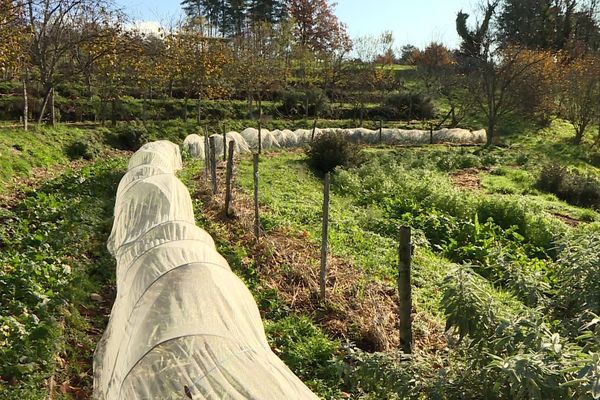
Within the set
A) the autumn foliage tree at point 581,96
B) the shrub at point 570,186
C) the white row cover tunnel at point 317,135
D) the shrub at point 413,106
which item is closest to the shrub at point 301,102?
the shrub at point 413,106

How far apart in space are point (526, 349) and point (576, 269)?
111 cm

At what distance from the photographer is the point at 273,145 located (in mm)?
22938

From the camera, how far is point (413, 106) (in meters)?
38.3

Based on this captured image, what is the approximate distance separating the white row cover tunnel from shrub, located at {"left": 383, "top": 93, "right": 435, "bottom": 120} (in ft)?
27.7

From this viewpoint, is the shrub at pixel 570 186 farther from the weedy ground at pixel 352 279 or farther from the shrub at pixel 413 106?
the shrub at pixel 413 106

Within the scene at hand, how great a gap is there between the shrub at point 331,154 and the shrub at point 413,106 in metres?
21.2

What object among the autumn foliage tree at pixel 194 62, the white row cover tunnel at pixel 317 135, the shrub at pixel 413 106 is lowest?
the white row cover tunnel at pixel 317 135

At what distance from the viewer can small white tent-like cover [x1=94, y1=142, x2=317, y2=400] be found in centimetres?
302

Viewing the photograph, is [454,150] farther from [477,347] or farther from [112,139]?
[477,347]

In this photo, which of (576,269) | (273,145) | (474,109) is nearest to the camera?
(576,269)

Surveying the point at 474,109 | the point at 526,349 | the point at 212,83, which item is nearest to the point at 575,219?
the point at 526,349

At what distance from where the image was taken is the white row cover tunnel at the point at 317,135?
20250 millimetres

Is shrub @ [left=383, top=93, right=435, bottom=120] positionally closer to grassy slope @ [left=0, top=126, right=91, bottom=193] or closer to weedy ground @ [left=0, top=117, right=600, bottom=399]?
weedy ground @ [left=0, top=117, right=600, bottom=399]

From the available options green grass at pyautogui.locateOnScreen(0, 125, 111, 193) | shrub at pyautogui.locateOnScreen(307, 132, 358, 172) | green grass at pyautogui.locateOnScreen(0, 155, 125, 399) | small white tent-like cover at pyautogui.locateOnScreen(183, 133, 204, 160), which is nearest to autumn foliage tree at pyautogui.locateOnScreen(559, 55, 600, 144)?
shrub at pyautogui.locateOnScreen(307, 132, 358, 172)
